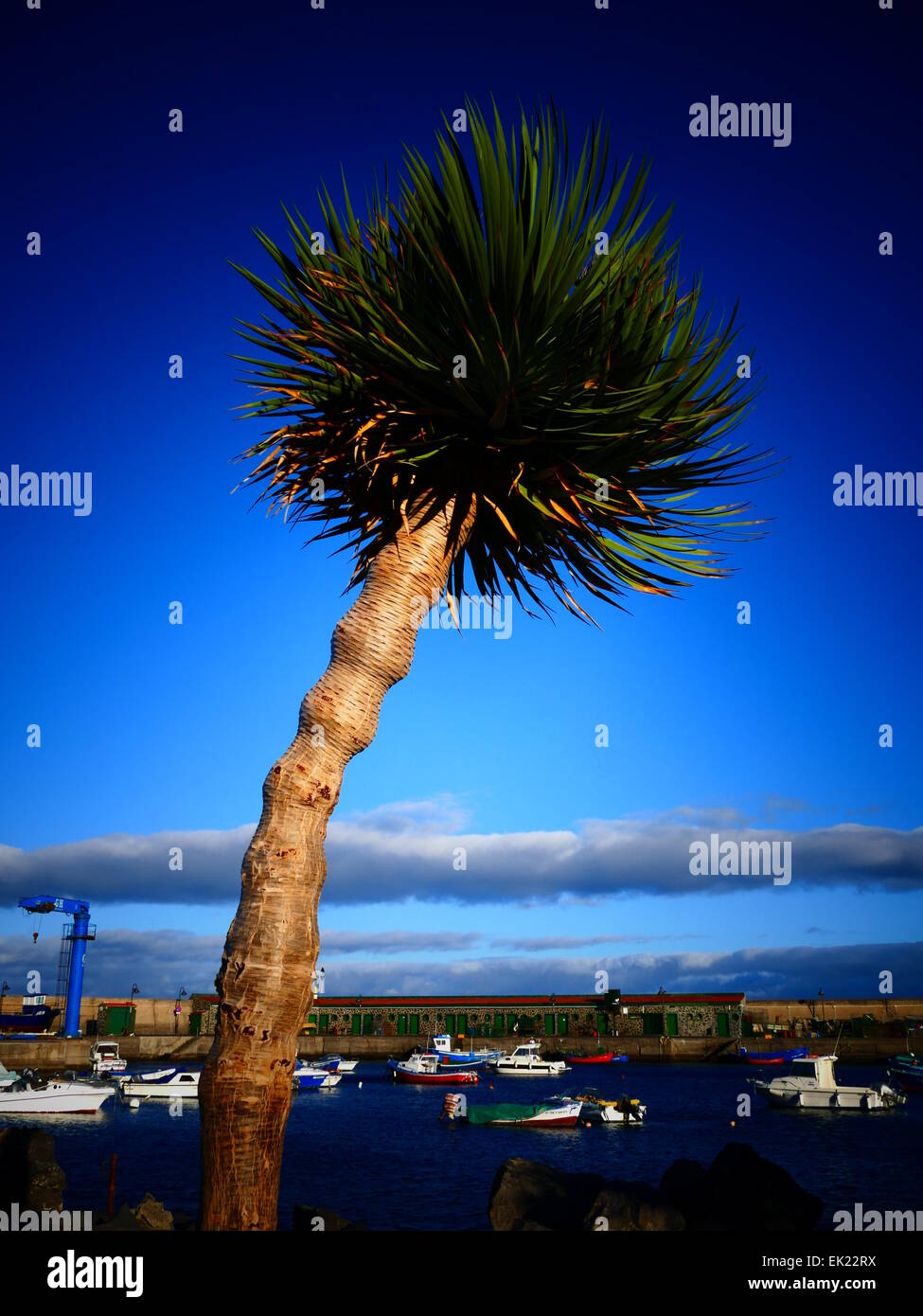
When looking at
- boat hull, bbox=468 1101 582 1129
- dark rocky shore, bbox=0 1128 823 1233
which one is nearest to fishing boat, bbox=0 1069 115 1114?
boat hull, bbox=468 1101 582 1129

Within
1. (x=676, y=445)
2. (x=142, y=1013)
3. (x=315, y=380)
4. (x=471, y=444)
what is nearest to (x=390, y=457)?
(x=471, y=444)

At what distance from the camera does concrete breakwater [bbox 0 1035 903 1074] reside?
81062 mm

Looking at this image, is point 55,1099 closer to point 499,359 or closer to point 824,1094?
point 824,1094

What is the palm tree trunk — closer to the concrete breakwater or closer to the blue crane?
the blue crane

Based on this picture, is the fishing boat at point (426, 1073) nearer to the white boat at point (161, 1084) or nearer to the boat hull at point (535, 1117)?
the white boat at point (161, 1084)

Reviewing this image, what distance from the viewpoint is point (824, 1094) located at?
47.5 meters

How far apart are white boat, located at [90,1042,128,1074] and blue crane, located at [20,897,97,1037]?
85.0 inches

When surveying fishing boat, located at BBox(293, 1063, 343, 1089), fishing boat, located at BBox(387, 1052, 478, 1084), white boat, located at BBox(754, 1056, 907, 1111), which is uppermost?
white boat, located at BBox(754, 1056, 907, 1111)

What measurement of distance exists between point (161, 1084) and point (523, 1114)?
21688mm

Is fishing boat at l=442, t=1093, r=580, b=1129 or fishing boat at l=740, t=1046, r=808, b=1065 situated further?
fishing boat at l=740, t=1046, r=808, b=1065

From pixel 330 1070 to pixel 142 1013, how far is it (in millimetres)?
30957

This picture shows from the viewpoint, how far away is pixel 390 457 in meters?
8.11
